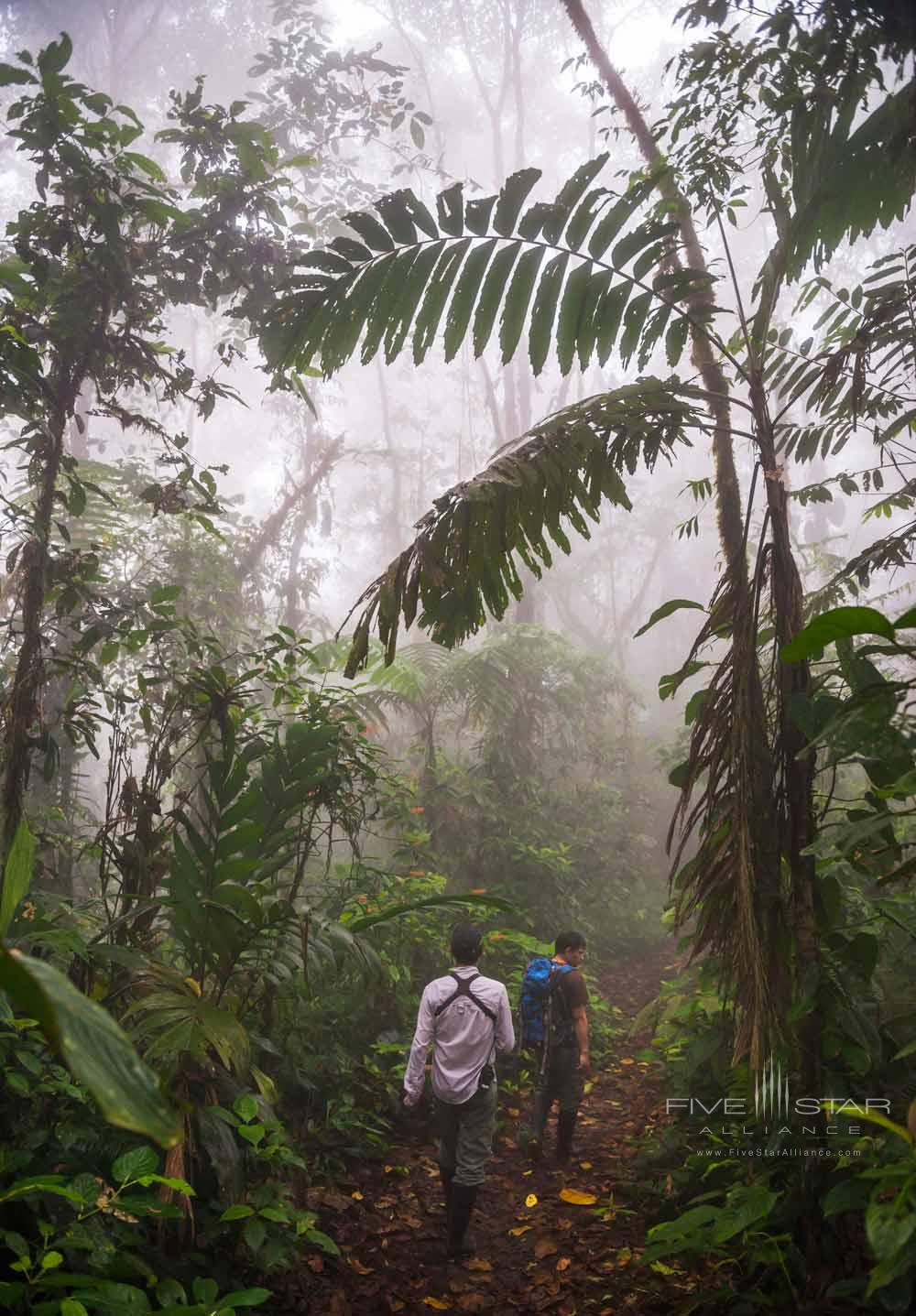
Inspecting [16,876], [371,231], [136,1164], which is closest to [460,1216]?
[136,1164]

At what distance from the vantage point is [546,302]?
2.97 metres

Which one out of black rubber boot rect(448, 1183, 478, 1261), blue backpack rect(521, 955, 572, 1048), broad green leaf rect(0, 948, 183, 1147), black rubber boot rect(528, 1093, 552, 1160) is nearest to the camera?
broad green leaf rect(0, 948, 183, 1147)

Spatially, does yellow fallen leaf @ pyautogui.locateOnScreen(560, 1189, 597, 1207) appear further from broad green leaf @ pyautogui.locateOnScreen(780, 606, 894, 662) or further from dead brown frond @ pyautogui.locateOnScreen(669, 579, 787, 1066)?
broad green leaf @ pyautogui.locateOnScreen(780, 606, 894, 662)

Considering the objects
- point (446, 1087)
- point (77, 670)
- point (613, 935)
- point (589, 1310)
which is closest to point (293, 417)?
point (613, 935)

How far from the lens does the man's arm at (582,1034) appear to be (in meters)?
4.98

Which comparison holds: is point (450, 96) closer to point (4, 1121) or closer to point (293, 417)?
point (293, 417)

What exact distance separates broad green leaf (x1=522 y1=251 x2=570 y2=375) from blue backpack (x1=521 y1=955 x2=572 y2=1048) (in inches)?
153

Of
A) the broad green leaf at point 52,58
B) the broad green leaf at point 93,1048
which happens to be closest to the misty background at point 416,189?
the broad green leaf at point 52,58

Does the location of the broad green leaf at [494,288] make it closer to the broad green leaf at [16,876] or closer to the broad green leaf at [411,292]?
the broad green leaf at [411,292]

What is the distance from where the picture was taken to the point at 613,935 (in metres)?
9.85

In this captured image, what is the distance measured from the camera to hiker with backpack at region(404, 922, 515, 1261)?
13.1 ft

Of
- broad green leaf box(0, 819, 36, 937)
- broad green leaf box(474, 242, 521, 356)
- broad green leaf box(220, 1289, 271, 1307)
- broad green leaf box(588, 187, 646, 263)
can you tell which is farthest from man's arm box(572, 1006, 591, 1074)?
broad green leaf box(588, 187, 646, 263)

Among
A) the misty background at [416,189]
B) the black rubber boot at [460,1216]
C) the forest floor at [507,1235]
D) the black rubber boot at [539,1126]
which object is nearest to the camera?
the forest floor at [507,1235]

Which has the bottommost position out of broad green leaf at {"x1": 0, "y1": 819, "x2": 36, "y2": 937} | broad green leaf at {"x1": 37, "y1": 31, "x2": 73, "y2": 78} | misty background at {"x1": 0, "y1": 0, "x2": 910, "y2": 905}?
broad green leaf at {"x1": 0, "y1": 819, "x2": 36, "y2": 937}
